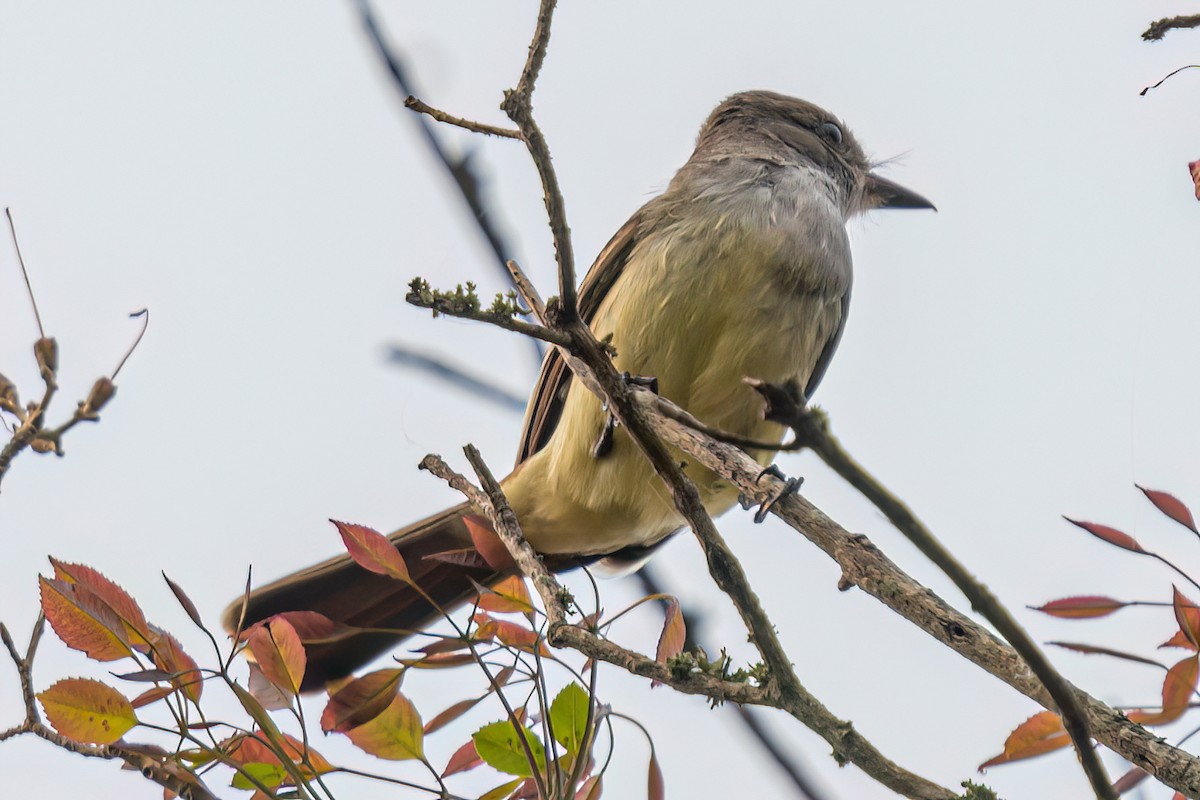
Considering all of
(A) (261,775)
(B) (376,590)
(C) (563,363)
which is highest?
(C) (563,363)

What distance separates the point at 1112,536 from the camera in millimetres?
2047

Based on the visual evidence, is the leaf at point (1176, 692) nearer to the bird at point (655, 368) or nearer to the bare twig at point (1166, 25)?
the bare twig at point (1166, 25)

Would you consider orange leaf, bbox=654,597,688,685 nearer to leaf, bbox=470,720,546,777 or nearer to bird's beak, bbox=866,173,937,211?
leaf, bbox=470,720,546,777

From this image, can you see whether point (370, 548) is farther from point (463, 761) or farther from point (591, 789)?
point (591, 789)

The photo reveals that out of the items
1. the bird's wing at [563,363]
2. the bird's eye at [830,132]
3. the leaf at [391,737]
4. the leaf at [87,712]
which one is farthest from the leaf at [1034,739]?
the bird's eye at [830,132]

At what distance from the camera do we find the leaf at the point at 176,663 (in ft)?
7.26

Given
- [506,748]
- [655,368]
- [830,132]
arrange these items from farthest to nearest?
[830,132] → [655,368] → [506,748]

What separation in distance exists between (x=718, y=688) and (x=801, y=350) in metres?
2.16

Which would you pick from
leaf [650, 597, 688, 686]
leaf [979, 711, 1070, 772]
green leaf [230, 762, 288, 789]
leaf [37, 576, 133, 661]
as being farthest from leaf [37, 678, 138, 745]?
leaf [979, 711, 1070, 772]

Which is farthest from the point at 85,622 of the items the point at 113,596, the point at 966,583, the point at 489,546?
the point at 966,583

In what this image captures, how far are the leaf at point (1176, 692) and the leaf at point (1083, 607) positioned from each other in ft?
0.49

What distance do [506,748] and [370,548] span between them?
0.58m

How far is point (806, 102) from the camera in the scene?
601cm

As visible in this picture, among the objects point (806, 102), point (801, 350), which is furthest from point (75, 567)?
point (806, 102)
